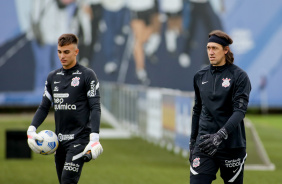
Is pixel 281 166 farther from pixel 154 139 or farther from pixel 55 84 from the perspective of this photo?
pixel 55 84

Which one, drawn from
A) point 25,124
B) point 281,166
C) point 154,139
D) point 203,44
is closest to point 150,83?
point 203,44

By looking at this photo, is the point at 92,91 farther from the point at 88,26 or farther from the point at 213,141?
the point at 88,26

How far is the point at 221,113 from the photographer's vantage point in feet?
23.3

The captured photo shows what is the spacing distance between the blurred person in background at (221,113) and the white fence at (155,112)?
331 inches

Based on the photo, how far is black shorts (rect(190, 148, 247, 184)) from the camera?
7.11 m

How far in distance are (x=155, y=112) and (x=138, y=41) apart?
17.1m

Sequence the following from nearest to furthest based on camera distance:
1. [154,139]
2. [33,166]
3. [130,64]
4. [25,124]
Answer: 1. [33,166]
2. [154,139]
3. [25,124]
4. [130,64]

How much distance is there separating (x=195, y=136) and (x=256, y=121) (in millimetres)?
23220

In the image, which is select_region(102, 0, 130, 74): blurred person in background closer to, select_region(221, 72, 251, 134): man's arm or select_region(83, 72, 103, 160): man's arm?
select_region(83, 72, 103, 160): man's arm

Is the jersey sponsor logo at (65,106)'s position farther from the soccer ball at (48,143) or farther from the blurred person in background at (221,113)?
the blurred person in background at (221,113)

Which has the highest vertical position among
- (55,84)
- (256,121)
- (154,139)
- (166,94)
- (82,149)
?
(55,84)

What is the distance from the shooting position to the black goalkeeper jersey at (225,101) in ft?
22.9

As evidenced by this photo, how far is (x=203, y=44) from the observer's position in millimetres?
36781

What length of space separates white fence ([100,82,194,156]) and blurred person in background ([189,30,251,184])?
840cm
